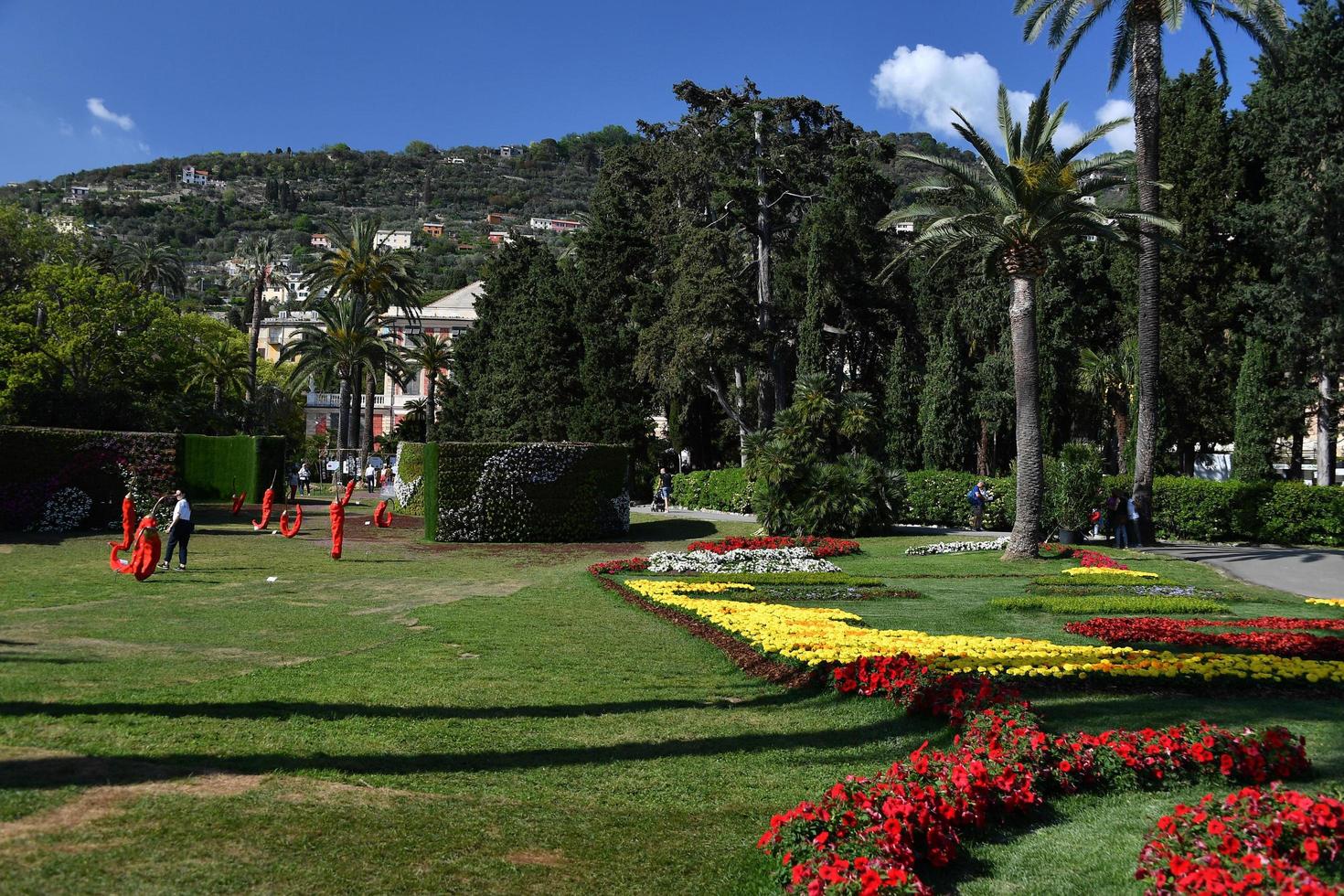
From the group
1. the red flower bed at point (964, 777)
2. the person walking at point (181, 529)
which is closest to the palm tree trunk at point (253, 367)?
the person walking at point (181, 529)

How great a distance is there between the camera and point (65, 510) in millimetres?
27516

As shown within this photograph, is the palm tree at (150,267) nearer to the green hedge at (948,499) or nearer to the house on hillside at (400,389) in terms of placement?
the house on hillside at (400,389)

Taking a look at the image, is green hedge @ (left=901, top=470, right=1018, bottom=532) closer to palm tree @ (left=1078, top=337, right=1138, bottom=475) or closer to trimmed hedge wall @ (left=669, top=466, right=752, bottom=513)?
trimmed hedge wall @ (left=669, top=466, right=752, bottom=513)

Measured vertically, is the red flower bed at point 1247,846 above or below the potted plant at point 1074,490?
below

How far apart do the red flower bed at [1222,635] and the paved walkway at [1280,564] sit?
558 cm

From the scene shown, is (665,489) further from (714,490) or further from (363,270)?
(363,270)

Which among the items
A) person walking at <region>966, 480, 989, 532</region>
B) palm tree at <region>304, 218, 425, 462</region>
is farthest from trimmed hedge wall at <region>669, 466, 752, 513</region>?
palm tree at <region>304, 218, 425, 462</region>

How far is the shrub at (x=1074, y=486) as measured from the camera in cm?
2639

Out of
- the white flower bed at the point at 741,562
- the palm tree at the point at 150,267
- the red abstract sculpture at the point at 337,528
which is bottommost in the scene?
the white flower bed at the point at 741,562

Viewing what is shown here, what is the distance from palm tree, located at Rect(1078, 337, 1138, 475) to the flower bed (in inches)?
967

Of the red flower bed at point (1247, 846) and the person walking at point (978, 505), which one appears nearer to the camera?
the red flower bed at point (1247, 846)

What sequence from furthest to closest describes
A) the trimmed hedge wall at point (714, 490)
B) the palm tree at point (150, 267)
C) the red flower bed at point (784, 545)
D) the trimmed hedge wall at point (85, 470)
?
the palm tree at point (150, 267)
the trimmed hedge wall at point (714, 490)
the trimmed hedge wall at point (85, 470)
the red flower bed at point (784, 545)

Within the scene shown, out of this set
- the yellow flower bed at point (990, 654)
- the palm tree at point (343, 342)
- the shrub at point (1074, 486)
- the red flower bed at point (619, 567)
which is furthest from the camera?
the palm tree at point (343, 342)

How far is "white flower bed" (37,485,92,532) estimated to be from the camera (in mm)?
27281
